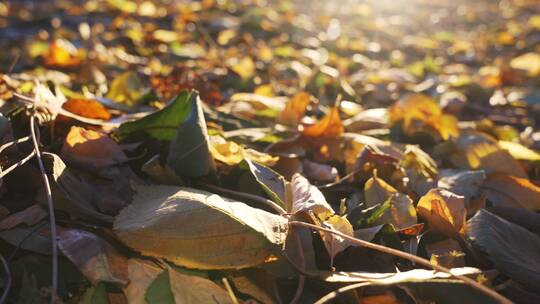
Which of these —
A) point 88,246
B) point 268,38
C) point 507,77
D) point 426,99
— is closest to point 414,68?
point 507,77

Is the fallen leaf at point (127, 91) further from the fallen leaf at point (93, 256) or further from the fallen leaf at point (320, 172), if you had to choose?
the fallen leaf at point (93, 256)

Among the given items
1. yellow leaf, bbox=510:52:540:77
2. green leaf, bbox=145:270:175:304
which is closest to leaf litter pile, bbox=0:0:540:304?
green leaf, bbox=145:270:175:304

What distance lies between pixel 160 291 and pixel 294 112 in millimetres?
665

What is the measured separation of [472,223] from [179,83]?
0.85 metres

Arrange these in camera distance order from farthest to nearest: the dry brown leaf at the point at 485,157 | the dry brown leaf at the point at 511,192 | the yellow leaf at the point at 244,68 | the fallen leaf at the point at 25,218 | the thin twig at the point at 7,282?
the yellow leaf at the point at 244,68 < the dry brown leaf at the point at 485,157 < the dry brown leaf at the point at 511,192 < the fallen leaf at the point at 25,218 < the thin twig at the point at 7,282

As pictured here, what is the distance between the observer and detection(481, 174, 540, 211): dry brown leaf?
944 mm

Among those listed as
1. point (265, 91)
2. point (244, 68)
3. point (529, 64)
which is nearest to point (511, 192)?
point (265, 91)

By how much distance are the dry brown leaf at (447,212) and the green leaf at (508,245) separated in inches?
0.8

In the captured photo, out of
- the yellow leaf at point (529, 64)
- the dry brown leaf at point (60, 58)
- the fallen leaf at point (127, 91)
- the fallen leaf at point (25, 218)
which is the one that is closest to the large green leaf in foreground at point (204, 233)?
the fallen leaf at point (25, 218)

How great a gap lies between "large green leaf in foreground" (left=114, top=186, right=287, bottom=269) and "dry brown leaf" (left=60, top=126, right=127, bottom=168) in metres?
0.17

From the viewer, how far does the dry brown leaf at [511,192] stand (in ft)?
3.10

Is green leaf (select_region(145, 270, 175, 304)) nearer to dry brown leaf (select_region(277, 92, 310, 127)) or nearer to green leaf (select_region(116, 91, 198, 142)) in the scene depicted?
green leaf (select_region(116, 91, 198, 142))

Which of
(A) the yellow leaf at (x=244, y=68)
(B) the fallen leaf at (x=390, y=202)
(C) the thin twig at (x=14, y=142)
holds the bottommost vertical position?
(A) the yellow leaf at (x=244, y=68)

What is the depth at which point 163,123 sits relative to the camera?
0.90 meters
